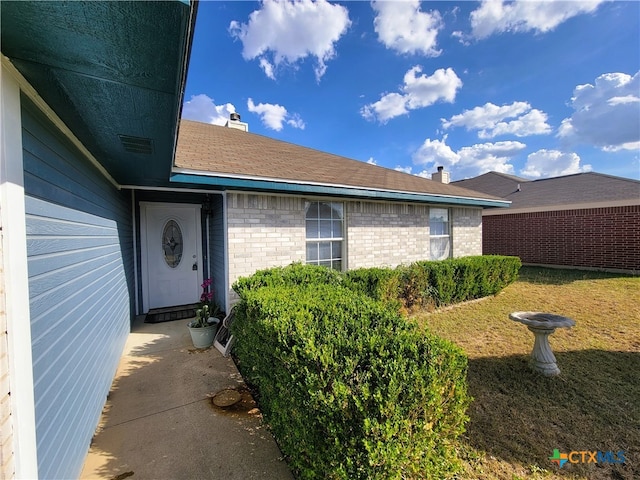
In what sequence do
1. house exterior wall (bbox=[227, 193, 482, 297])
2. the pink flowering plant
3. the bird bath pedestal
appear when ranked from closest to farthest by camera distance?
1. the bird bath pedestal
2. the pink flowering plant
3. house exterior wall (bbox=[227, 193, 482, 297])

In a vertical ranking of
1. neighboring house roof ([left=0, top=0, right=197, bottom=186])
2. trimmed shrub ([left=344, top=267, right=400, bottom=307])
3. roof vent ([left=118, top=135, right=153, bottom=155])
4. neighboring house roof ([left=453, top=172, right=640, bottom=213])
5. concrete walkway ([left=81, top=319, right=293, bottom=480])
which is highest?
neighboring house roof ([left=453, top=172, right=640, bottom=213])

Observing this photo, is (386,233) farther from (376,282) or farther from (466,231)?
(466,231)

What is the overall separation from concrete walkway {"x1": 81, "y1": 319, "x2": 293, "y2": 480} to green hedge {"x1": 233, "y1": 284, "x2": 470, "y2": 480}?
0.44 m

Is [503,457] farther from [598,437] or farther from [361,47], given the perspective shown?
[361,47]

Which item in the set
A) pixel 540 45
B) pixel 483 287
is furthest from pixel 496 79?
pixel 483 287

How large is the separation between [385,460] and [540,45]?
11204 millimetres

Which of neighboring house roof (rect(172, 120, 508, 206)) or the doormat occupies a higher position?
neighboring house roof (rect(172, 120, 508, 206))

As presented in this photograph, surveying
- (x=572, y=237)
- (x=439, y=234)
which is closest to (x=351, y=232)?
(x=439, y=234)

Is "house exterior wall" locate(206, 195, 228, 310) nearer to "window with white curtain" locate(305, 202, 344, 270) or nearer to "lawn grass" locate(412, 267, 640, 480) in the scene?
"window with white curtain" locate(305, 202, 344, 270)

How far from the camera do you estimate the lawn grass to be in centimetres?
239

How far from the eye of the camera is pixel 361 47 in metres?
9.05

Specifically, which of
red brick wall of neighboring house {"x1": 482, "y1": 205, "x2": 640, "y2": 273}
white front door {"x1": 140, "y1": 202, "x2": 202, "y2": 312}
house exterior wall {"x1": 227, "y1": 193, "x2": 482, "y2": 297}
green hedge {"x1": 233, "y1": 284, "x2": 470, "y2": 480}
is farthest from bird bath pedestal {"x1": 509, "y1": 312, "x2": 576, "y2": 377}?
red brick wall of neighboring house {"x1": 482, "y1": 205, "x2": 640, "y2": 273}

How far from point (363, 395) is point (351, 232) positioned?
4.83 meters

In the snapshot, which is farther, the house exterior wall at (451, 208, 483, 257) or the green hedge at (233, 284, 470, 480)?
the house exterior wall at (451, 208, 483, 257)
